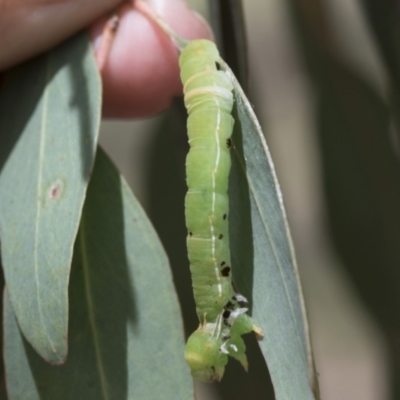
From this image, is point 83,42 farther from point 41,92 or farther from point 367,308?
point 367,308

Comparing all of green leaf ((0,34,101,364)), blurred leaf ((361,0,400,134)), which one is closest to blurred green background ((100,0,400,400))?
blurred leaf ((361,0,400,134))

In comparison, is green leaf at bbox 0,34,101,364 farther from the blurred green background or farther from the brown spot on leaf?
the blurred green background

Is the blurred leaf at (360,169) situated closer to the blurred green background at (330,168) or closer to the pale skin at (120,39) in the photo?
the blurred green background at (330,168)

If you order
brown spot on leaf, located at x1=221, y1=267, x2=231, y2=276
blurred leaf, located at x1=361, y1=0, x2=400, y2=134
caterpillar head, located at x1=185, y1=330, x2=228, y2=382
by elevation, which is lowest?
caterpillar head, located at x1=185, y1=330, x2=228, y2=382

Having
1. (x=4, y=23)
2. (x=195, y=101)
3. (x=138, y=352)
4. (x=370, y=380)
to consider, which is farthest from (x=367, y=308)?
(x=4, y=23)

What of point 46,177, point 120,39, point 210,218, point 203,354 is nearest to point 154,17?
point 120,39

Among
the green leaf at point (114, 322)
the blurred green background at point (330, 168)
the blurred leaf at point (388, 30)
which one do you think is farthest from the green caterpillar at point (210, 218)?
the blurred leaf at point (388, 30)
